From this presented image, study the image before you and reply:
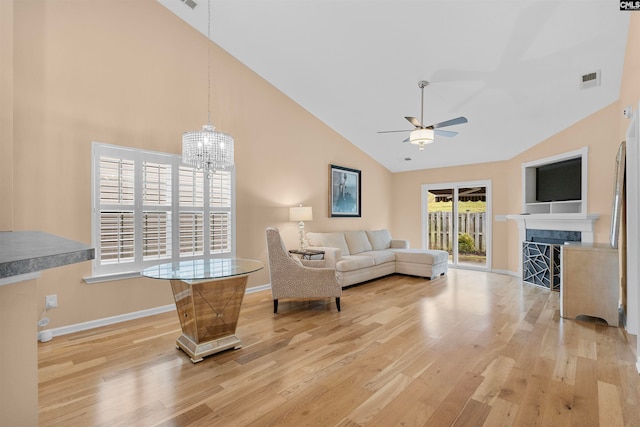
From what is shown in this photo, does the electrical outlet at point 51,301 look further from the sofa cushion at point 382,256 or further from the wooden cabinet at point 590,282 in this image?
the wooden cabinet at point 590,282

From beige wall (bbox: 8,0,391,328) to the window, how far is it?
13 centimetres

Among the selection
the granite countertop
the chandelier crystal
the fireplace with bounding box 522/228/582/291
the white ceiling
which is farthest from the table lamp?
the granite countertop

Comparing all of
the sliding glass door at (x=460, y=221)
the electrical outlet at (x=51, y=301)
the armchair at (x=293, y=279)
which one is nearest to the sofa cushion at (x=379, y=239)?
the sliding glass door at (x=460, y=221)

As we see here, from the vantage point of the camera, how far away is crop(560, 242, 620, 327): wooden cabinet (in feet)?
10.9

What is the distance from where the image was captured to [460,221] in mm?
6984

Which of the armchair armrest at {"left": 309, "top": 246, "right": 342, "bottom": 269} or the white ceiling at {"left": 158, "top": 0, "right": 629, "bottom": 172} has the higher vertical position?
the white ceiling at {"left": 158, "top": 0, "right": 629, "bottom": 172}

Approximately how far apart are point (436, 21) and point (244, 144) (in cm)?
289

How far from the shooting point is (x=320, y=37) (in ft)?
12.3

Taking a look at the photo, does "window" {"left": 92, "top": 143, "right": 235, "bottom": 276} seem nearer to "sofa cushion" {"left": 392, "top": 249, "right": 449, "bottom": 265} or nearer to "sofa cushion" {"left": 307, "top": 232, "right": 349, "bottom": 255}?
"sofa cushion" {"left": 307, "top": 232, "right": 349, "bottom": 255}

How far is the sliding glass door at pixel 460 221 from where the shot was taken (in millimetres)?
6664

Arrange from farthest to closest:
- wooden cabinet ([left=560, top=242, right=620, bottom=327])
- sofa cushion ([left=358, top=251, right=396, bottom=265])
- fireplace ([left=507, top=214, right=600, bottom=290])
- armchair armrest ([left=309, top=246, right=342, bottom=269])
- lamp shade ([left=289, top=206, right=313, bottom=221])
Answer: sofa cushion ([left=358, top=251, right=396, bottom=265]), lamp shade ([left=289, top=206, right=313, bottom=221]), armchair armrest ([left=309, top=246, right=342, bottom=269]), fireplace ([left=507, top=214, right=600, bottom=290]), wooden cabinet ([left=560, top=242, right=620, bottom=327])

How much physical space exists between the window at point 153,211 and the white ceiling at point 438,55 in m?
1.87

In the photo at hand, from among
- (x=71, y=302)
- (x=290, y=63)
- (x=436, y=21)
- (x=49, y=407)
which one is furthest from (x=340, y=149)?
(x=49, y=407)

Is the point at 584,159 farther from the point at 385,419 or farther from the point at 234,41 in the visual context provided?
the point at 234,41
